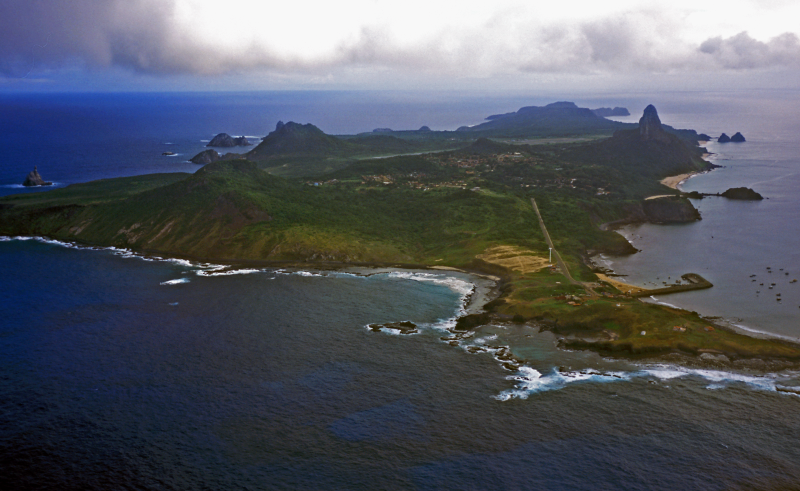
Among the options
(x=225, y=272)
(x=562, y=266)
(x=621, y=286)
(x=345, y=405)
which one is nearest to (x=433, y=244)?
(x=562, y=266)

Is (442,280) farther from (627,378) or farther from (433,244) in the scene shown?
(627,378)

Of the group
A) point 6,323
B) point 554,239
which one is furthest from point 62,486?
point 554,239

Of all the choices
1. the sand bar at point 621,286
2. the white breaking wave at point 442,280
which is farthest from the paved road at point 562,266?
the white breaking wave at point 442,280

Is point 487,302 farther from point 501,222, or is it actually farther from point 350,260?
point 501,222

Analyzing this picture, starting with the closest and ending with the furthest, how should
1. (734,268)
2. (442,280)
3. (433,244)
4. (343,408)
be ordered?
(343,408)
(442,280)
(734,268)
(433,244)

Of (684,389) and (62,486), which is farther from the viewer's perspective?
(684,389)

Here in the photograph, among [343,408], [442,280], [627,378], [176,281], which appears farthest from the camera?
[442,280]

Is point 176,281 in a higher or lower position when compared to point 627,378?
higher

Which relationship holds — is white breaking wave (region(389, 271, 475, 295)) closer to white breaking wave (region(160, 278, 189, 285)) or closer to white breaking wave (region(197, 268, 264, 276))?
white breaking wave (region(197, 268, 264, 276))

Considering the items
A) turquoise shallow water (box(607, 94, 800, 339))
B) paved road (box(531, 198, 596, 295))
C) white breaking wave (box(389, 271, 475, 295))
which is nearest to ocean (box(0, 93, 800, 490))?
turquoise shallow water (box(607, 94, 800, 339))

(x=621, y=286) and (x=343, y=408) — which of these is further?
(x=621, y=286)

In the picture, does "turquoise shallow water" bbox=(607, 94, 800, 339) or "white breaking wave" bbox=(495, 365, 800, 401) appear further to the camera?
"turquoise shallow water" bbox=(607, 94, 800, 339)
